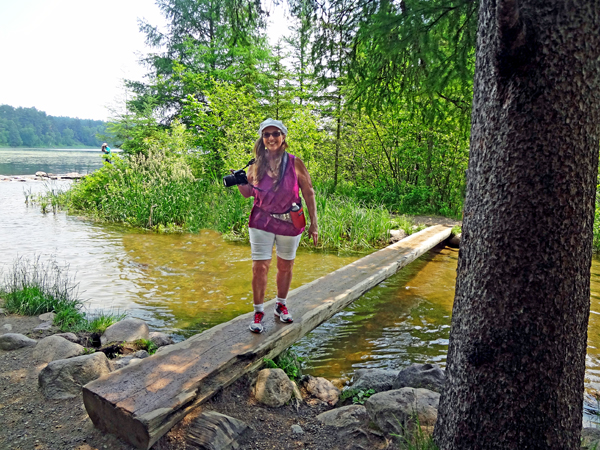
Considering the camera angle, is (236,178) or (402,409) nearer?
(402,409)

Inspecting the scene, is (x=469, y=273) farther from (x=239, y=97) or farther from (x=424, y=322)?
(x=239, y=97)

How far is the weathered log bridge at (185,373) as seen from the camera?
2311 mm

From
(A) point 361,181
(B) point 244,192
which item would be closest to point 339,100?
(A) point 361,181

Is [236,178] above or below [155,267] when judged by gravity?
above

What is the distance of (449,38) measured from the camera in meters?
4.40

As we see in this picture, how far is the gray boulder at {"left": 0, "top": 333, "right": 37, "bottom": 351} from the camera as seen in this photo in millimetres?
3570

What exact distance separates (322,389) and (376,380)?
466 mm

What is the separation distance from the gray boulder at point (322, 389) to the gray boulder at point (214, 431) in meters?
0.92

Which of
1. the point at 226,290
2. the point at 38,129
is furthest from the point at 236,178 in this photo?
the point at 38,129

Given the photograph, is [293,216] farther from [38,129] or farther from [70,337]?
[38,129]

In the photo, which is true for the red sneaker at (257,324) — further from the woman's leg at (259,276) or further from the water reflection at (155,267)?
the water reflection at (155,267)

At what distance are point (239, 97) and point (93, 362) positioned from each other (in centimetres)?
1140

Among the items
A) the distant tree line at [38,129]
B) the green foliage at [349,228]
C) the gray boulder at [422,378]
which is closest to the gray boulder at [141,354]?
the gray boulder at [422,378]

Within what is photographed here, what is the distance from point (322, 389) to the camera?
3441 millimetres
